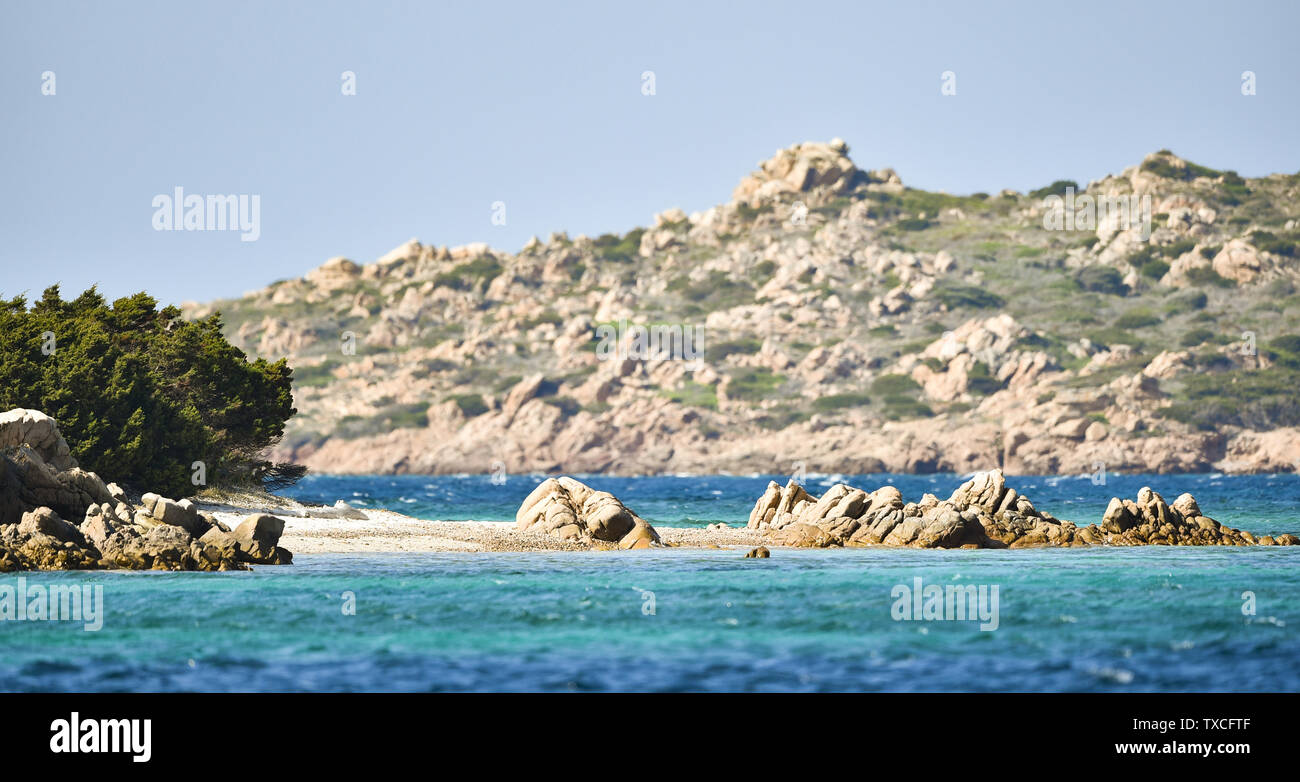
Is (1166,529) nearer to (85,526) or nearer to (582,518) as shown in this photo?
(582,518)

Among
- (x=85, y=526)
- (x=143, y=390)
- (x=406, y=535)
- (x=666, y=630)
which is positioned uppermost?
(x=143, y=390)

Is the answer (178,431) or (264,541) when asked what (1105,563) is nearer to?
(264,541)

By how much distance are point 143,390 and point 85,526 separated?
56.4 ft

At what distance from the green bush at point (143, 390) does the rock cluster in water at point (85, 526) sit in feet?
23.4

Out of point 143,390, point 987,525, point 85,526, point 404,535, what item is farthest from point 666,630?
point 143,390

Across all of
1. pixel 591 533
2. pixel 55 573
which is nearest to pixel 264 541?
pixel 55 573

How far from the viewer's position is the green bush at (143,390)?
5131cm

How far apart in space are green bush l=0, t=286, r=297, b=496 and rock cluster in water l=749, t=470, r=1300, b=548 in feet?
88.9

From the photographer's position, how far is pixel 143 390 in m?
55.9

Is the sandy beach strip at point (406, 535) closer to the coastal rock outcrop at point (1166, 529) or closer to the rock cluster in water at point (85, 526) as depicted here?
the rock cluster in water at point (85, 526)

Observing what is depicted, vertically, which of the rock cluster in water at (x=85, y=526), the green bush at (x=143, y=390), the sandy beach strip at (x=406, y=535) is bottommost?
the sandy beach strip at (x=406, y=535)

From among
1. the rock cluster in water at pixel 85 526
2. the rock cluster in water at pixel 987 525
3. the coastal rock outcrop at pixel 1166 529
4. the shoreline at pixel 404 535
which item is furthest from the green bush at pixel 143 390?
the coastal rock outcrop at pixel 1166 529
